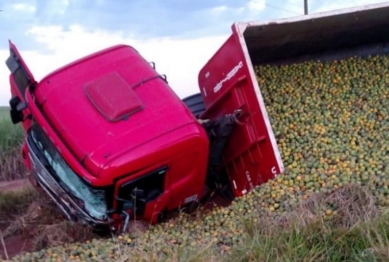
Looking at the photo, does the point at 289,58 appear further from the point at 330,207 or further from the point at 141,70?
the point at 330,207

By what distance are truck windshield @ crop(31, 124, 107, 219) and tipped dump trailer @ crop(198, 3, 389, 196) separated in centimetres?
160

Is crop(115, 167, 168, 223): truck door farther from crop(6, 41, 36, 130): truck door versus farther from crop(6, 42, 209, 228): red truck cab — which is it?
crop(6, 41, 36, 130): truck door

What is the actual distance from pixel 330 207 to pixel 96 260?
1.85 m

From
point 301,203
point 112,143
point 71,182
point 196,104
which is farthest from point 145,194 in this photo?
point 196,104

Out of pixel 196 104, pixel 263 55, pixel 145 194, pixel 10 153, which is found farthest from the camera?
pixel 10 153

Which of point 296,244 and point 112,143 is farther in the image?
point 112,143

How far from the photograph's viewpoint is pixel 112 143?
6039 millimetres

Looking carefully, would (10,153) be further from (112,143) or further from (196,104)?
(112,143)

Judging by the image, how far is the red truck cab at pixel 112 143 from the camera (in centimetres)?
602

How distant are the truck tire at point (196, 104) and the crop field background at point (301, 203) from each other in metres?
0.96

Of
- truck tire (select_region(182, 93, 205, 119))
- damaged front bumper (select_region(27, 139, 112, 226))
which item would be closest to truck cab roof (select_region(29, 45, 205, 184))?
damaged front bumper (select_region(27, 139, 112, 226))

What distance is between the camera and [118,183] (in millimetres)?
5973

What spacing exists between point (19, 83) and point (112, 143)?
1710 mm

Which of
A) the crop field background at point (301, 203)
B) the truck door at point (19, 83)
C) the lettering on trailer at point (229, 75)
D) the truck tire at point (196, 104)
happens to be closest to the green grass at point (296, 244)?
the crop field background at point (301, 203)
